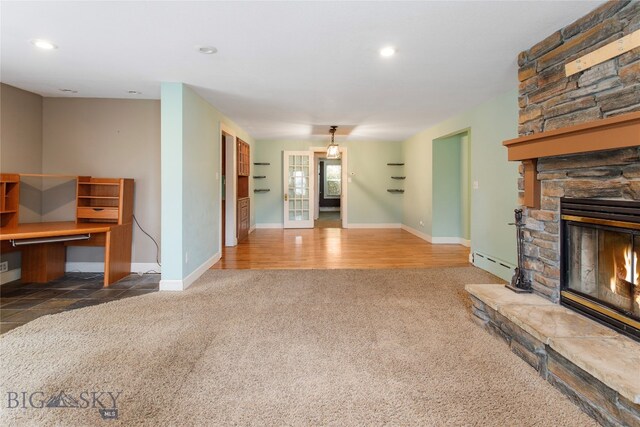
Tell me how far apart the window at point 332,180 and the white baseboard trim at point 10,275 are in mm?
11598

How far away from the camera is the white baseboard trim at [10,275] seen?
12.8 feet

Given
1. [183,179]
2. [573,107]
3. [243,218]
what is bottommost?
[243,218]

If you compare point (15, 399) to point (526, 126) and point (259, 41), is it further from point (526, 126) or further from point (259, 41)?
point (526, 126)

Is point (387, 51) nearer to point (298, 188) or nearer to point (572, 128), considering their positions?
point (572, 128)

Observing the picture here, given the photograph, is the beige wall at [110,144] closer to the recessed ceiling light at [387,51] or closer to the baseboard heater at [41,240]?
the baseboard heater at [41,240]

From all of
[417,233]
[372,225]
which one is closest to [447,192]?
[417,233]

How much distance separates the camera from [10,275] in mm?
3992

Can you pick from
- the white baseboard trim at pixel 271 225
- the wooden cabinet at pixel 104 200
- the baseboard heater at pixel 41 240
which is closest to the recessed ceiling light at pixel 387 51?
the wooden cabinet at pixel 104 200

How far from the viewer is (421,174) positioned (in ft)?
23.7

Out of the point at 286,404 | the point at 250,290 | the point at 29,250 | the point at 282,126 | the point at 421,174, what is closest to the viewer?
the point at 286,404

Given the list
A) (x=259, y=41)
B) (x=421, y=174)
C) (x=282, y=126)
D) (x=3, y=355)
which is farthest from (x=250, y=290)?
(x=421, y=174)

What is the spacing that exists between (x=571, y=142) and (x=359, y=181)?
6.61 meters

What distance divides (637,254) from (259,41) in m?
2.90

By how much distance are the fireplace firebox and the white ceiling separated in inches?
52.4
